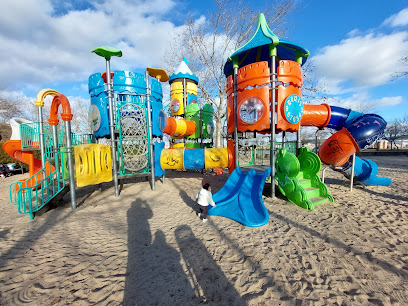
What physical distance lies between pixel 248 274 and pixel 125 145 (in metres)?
6.42

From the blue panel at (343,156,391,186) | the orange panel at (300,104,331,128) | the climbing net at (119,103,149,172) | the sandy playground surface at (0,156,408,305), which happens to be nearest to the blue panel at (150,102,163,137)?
the climbing net at (119,103,149,172)

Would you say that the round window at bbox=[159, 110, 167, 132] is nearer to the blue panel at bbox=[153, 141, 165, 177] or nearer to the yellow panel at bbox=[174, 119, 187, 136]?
the blue panel at bbox=[153, 141, 165, 177]

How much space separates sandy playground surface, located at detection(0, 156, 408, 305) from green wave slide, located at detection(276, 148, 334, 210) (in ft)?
1.14

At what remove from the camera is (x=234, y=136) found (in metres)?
6.71

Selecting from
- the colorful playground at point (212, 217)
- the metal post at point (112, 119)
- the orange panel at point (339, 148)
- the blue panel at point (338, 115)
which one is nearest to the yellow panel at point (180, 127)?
the colorful playground at point (212, 217)

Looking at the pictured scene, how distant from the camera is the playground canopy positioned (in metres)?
5.67

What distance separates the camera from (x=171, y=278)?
2.70 meters

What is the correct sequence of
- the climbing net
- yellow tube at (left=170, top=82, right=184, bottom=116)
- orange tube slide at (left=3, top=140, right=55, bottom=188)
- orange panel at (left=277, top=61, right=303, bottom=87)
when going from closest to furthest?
orange panel at (left=277, top=61, right=303, bottom=87) → the climbing net → orange tube slide at (left=3, top=140, right=55, bottom=188) → yellow tube at (left=170, top=82, right=184, bottom=116)

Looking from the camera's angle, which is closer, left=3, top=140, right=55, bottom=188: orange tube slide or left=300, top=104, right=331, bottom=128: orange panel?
left=300, top=104, right=331, bottom=128: orange panel

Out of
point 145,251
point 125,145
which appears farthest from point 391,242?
point 125,145

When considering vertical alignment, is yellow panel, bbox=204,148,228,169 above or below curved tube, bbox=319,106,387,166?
below

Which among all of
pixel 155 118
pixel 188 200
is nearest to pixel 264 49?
pixel 155 118

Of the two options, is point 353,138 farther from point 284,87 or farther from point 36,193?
point 36,193

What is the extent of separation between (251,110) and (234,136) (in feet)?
3.64
